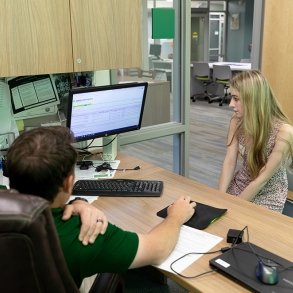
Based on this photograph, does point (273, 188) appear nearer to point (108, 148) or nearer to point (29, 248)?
point (108, 148)

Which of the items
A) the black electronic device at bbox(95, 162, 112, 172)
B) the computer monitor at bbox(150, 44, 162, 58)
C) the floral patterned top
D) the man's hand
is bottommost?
the floral patterned top

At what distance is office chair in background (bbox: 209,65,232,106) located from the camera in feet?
27.1

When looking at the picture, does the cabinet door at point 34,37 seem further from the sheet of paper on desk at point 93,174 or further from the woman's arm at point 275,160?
the woman's arm at point 275,160

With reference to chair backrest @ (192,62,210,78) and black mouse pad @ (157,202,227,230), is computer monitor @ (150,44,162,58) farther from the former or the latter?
chair backrest @ (192,62,210,78)

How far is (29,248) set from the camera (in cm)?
72

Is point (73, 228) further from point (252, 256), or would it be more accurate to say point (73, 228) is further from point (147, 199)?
point (147, 199)

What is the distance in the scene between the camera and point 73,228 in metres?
1.04

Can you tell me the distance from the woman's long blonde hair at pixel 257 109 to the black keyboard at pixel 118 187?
22.3 inches

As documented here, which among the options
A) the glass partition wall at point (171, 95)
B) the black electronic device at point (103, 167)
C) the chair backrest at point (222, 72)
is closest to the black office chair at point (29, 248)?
the black electronic device at point (103, 167)

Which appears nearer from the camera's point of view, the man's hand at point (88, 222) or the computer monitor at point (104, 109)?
the man's hand at point (88, 222)

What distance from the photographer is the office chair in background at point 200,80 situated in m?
8.84

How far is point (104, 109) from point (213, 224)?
0.89 metres

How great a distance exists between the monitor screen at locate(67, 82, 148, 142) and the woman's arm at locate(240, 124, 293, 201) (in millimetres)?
745

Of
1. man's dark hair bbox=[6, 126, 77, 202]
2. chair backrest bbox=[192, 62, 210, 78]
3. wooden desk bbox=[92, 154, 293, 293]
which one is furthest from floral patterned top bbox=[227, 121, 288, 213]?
chair backrest bbox=[192, 62, 210, 78]
